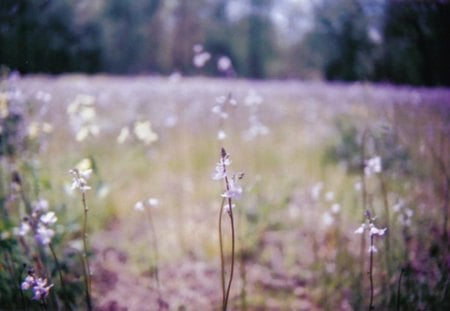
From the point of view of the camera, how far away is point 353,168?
4652 mm

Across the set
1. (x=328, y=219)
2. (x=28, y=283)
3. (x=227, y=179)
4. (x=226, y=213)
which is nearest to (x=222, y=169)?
(x=227, y=179)

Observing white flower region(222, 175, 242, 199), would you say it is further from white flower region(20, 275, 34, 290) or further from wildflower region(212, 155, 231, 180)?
white flower region(20, 275, 34, 290)

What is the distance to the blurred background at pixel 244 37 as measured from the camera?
371 centimetres

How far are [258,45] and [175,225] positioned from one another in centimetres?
3126

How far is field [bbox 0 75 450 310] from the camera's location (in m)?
2.18

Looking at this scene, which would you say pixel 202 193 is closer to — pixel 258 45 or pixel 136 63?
pixel 136 63

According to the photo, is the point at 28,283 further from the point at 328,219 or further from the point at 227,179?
the point at 328,219

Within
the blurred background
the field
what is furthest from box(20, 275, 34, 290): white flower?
the blurred background


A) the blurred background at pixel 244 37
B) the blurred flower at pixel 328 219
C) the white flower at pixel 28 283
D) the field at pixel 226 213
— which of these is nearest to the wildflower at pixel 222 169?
the field at pixel 226 213

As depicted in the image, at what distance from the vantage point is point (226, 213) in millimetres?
3342

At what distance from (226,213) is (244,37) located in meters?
30.7

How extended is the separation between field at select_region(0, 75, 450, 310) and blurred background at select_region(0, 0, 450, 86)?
0.70 meters

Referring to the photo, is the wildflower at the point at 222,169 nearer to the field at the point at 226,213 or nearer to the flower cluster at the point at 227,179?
the flower cluster at the point at 227,179

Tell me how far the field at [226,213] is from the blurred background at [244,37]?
2.29 ft
